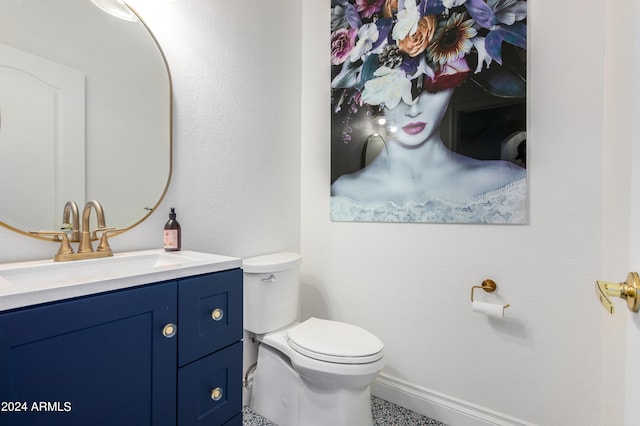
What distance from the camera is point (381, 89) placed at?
1766mm

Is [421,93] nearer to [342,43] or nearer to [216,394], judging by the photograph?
[342,43]

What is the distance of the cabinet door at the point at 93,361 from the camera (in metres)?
0.64

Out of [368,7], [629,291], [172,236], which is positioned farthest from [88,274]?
[368,7]

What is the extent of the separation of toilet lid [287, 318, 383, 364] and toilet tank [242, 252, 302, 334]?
14cm

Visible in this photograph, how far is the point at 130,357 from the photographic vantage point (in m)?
0.81

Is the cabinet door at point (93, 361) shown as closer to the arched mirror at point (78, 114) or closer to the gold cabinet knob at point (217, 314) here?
the gold cabinet knob at point (217, 314)

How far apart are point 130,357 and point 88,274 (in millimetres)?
349

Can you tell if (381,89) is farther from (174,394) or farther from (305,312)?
(174,394)

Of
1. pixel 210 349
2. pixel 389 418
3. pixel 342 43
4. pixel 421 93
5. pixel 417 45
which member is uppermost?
pixel 342 43

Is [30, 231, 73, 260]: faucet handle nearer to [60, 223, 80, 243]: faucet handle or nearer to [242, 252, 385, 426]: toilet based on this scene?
[60, 223, 80, 243]: faucet handle

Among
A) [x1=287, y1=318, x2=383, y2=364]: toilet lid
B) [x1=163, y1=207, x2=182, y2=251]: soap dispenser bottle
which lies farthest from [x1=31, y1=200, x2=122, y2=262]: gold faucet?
[x1=287, y1=318, x2=383, y2=364]: toilet lid

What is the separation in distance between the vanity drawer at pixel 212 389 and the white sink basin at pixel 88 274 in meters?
0.30

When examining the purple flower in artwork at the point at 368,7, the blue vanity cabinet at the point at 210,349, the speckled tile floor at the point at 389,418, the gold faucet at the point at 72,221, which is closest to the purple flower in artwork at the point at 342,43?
the purple flower in artwork at the point at 368,7

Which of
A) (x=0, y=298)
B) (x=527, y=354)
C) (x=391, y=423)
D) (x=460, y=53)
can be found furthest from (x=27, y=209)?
(x=527, y=354)
